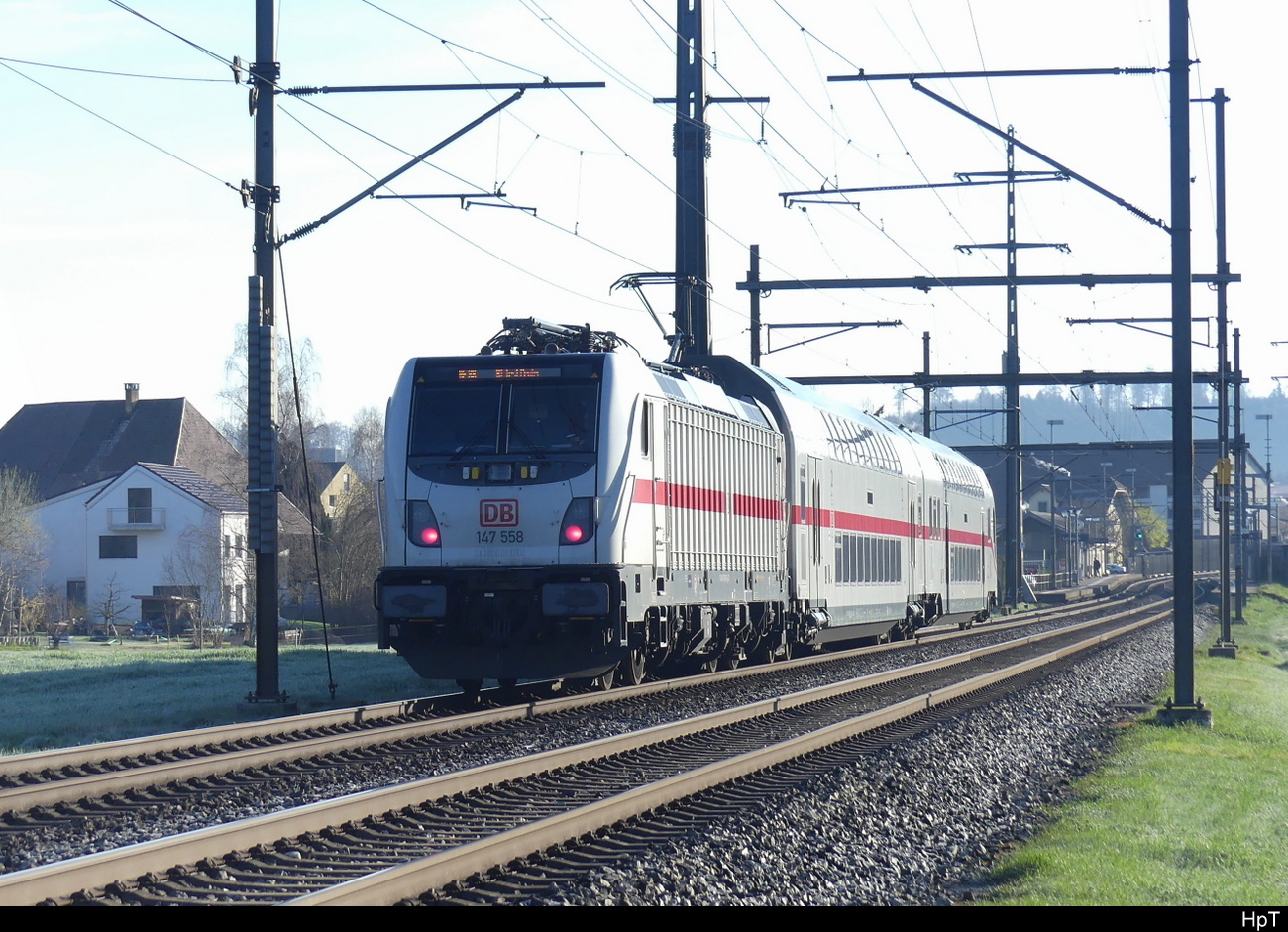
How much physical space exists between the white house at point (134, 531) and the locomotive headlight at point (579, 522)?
158 ft

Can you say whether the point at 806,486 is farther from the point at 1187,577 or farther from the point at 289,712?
the point at 289,712

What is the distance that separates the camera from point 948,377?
117ft

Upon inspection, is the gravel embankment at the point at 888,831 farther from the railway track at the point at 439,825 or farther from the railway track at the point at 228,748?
the railway track at the point at 228,748

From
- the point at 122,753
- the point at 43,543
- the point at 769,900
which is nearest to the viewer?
the point at 769,900

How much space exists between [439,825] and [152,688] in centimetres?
974

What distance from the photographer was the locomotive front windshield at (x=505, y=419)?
1538 cm

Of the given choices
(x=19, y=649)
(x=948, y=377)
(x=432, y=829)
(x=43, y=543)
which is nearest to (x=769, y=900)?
(x=432, y=829)

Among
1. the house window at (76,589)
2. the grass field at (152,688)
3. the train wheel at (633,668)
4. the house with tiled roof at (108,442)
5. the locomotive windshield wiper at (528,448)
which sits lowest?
the house window at (76,589)

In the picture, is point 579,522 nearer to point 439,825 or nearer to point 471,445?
point 471,445

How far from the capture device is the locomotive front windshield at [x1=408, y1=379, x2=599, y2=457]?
1538 cm

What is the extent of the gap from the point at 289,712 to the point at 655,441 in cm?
485

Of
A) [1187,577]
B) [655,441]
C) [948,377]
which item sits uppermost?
[948,377]

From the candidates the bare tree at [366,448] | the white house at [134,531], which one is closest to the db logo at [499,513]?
the white house at [134,531]

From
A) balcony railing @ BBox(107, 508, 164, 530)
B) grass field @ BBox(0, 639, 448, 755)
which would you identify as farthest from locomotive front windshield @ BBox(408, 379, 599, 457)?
balcony railing @ BBox(107, 508, 164, 530)
